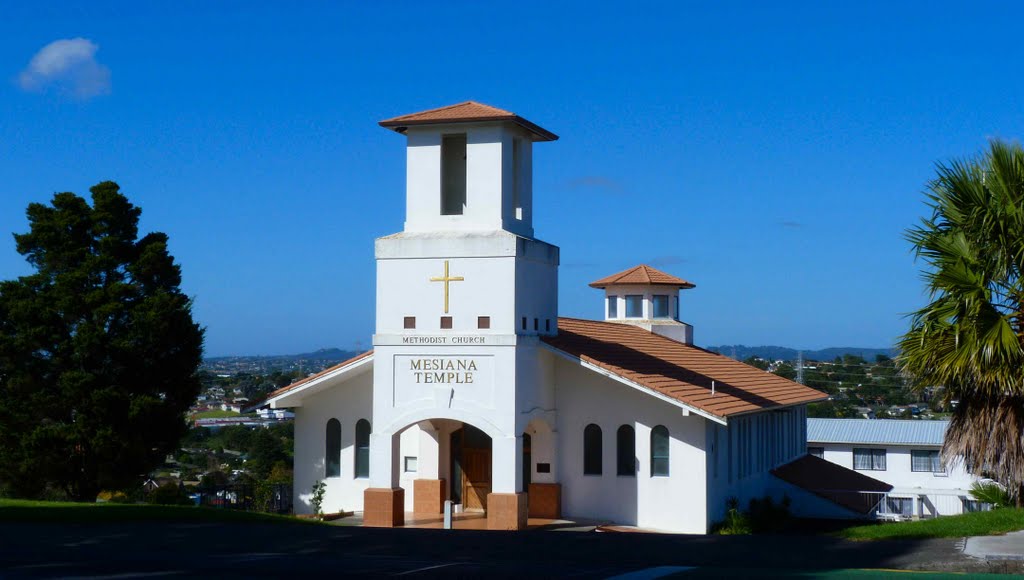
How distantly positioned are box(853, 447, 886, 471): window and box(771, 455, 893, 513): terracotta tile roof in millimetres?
14373

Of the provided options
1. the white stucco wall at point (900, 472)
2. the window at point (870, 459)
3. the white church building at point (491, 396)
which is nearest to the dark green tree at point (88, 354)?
the white church building at point (491, 396)

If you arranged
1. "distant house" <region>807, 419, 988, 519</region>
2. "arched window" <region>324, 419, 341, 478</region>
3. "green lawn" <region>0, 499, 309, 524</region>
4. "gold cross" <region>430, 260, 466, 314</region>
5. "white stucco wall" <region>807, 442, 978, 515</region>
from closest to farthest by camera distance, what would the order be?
"green lawn" <region>0, 499, 309, 524</region> → "gold cross" <region>430, 260, 466, 314</region> → "arched window" <region>324, 419, 341, 478</region> → "white stucco wall" <region>807, 442, 978, 515</region> → "distant house" <region>807, 419, 988, 519</region>

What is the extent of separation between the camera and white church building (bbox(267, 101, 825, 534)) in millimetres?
26266

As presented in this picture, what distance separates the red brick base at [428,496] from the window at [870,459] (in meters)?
31.1

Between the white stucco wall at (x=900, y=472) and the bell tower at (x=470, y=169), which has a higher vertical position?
the bell tower at (x=470, y=169)

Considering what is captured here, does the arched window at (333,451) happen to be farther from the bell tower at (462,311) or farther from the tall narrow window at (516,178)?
the tall narrow window at (516,178)

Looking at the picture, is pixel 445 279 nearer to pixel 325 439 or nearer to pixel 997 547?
pixel 325 439

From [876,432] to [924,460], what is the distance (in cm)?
267

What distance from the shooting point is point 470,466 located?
98.0 ft

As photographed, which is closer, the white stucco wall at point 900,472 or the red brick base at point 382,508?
the red brick base at point 382,508

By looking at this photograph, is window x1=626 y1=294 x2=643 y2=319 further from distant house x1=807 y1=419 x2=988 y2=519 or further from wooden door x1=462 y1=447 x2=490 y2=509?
wooden door x1=462 y1=447 x2=490 y2=509

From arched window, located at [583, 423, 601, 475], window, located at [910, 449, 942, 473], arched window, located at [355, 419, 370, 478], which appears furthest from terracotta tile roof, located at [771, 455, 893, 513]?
window, located at [910, 449, 942, 473]

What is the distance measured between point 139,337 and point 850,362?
328 ft

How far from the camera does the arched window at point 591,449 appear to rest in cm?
2855
